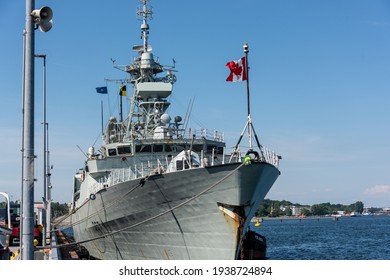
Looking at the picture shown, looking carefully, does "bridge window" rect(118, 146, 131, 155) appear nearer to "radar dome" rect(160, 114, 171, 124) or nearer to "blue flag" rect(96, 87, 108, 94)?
"radar dome" rect(160, 114, 171, 124)

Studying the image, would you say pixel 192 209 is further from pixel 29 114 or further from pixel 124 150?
pixel 29 114

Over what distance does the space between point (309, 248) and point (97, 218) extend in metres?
26.6

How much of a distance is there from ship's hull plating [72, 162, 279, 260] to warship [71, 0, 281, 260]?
0.03 meters

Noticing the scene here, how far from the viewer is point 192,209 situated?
2023 centimetres

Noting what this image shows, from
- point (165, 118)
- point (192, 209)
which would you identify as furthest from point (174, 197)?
point (165, 118)

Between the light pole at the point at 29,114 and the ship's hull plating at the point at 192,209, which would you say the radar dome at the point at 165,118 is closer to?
the ship's hull plating at the point at 192,209

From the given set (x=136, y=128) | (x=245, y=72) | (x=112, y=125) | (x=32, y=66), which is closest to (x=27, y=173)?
(x=32, y=66)

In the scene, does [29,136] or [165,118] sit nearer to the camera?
[29,136]

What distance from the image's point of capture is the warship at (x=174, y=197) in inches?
765

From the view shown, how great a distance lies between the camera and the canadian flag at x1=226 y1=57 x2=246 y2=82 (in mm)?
18562

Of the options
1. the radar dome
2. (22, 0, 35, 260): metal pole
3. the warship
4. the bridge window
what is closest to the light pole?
(22, 0, 35, 260): metal pole

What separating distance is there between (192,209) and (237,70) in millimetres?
5535

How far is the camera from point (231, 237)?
19.5 meters
